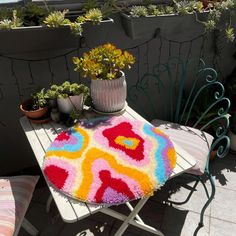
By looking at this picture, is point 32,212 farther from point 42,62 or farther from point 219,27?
point 219,27

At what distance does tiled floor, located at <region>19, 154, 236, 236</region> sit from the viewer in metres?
2.37

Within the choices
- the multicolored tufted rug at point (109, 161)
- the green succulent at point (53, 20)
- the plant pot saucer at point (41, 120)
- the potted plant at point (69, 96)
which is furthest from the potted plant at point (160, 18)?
the plant pot saucer at point (41, 120)

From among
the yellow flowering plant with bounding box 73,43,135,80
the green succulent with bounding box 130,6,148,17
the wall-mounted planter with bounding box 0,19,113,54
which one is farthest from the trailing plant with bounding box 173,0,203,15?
the yellow flowering plant with bounding box 73,43,135,80

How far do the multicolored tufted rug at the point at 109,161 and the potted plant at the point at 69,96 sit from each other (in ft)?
0.47

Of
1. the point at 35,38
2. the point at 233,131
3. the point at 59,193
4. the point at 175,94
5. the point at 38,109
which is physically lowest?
the point at 233,131

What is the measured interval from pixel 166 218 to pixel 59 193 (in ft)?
4.42

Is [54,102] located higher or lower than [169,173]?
higher

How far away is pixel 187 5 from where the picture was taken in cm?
233

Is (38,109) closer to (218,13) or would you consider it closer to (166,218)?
(166,218)

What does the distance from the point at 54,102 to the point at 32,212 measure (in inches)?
45.5

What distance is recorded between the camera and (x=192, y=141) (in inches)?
92.4

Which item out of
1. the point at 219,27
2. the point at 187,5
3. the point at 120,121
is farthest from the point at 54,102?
the point at 219,27

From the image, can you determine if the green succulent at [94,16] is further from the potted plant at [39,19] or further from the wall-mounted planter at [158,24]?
the wall-mounted planter at [158,24]

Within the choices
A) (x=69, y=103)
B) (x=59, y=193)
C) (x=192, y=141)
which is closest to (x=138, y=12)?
(x=69, y=103)
